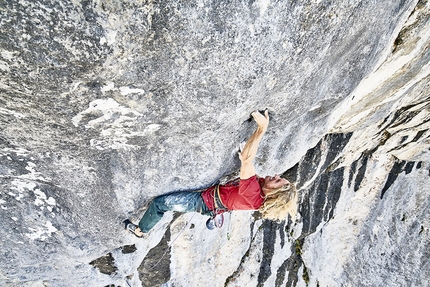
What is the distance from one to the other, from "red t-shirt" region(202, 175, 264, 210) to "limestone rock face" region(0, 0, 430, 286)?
0.28 m

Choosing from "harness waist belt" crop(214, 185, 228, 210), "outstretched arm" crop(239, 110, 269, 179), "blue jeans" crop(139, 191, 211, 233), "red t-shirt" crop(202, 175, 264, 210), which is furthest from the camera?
"blue jeans" crop(139, 191, 211, 233)

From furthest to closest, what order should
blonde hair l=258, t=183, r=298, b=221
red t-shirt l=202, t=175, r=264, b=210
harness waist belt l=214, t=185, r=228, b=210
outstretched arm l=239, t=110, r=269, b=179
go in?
harness waist belt l=214, t=185, r=228, b=210, red t-shirt l=202, t=175, r=264, b=210, blonde hair l=258, t=183, r=298, b=221, outstretched arm l=239, t=110, r=269, b=179

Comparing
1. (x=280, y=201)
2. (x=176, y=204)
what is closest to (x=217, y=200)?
(x=176, y=204)

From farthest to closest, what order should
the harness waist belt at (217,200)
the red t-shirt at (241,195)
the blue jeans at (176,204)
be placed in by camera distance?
1. the blue jeans at (176,204)
2. the harness waist belt at (217,200)
3. the red t-shirt at (241,195)

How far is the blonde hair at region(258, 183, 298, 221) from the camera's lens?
3.65 m

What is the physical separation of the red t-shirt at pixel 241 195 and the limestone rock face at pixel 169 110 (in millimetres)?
278

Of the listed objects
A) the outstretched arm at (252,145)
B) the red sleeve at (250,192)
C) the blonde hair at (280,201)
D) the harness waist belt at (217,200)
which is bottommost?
the blonde hair at (280,201)

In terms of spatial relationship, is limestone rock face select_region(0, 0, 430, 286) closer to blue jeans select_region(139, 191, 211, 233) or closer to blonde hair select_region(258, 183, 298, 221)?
blue jeans select_region(139, 191, 211, 233)

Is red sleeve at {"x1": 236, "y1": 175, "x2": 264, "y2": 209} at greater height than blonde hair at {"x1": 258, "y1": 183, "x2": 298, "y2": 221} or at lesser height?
greater

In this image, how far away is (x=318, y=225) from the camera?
27.0 feet

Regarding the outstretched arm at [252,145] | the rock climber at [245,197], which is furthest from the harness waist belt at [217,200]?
the outstretched arm at [252,145]

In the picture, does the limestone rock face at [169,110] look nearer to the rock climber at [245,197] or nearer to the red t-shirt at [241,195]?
the rock climber at [245,197]

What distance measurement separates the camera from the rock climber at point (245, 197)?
367cm

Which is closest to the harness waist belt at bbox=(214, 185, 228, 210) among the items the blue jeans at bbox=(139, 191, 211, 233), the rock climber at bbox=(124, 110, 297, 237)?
the rock climber at bbox=(124, 110, 297, 237)
